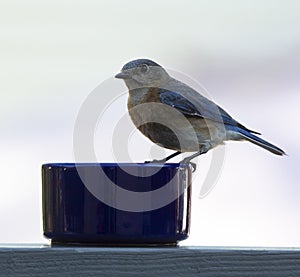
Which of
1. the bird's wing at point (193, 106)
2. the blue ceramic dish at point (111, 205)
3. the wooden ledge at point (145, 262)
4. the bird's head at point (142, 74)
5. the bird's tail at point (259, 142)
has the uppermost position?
the bird's head at point (142, 74)

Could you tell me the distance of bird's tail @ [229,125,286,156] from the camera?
13.8 ft

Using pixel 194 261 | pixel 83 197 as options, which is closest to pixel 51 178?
pixel 83 197

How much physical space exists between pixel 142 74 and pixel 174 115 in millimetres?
360

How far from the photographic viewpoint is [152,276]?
169 centimetres

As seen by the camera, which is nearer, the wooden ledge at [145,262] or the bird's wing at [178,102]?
the wooden ledge at [145,262]

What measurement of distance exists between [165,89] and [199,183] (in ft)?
5.84

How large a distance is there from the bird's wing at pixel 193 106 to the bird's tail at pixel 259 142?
19cm

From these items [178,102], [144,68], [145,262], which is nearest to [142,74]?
[144,68]

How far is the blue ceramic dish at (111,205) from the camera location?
6.13 ft

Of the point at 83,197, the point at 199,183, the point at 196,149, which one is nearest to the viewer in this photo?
the point at 83,197

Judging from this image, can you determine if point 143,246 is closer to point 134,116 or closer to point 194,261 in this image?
point 194,261

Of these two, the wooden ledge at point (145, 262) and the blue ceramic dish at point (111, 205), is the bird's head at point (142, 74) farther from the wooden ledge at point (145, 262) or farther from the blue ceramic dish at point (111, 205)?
the wooden ledge at point (145, 262)

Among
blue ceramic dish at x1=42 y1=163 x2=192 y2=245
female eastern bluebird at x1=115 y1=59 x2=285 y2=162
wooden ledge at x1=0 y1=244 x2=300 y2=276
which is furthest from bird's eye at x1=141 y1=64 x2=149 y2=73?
wooden ledge at x1=0 y1=244 x2=300 y2=276

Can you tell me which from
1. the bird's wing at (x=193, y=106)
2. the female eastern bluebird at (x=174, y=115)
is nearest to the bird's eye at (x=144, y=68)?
the female eastern bluebird at (x=174, y=115)
